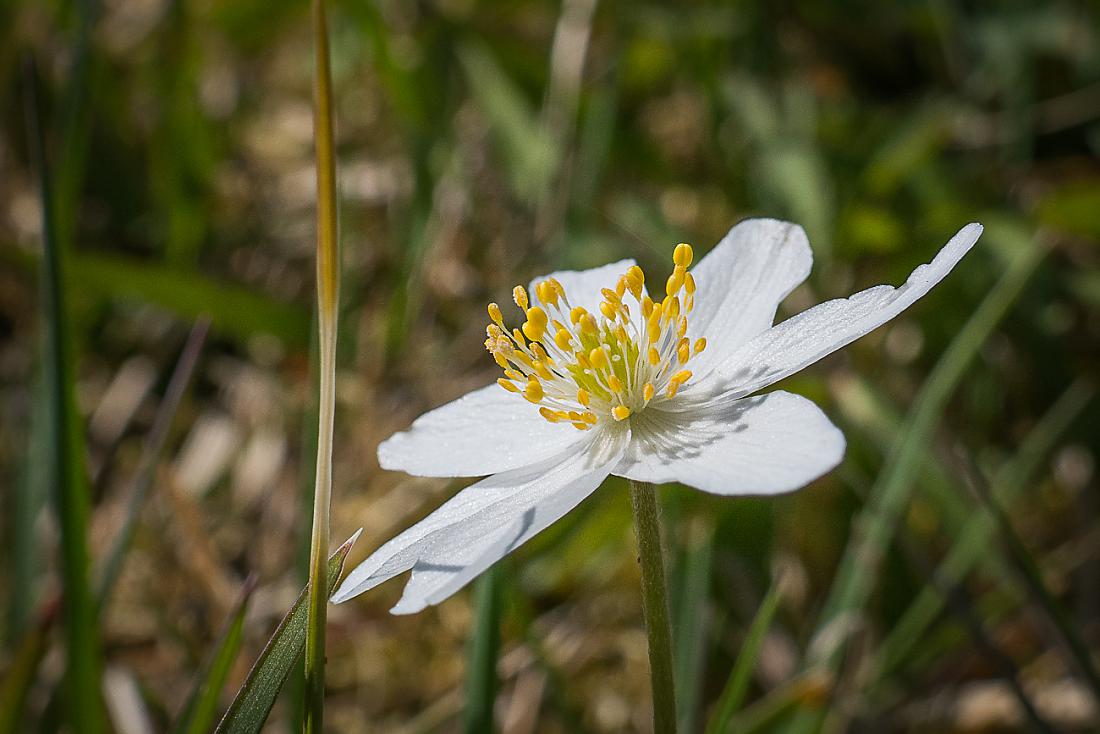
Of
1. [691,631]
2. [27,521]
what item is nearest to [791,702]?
[691,631]

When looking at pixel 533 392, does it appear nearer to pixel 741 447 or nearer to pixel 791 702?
pixel 741 447

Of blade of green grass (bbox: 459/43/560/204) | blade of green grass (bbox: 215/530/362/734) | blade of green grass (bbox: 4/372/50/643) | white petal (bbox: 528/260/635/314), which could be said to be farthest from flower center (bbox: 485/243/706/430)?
blade of green grass (bbox: 459/43/560/204)

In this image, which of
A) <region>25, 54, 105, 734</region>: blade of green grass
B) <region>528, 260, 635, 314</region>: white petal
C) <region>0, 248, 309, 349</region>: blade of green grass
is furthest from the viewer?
→ <region>0, 248, 309, 349</region>: blade of green grass

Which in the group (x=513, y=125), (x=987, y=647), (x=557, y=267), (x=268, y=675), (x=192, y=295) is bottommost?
(x=987, y=647)

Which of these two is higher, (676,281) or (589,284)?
(589,284)

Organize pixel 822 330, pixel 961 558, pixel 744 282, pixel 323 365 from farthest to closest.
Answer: pixel 961 558, pixel 744 282, pixel 822 330, pixel 323 365

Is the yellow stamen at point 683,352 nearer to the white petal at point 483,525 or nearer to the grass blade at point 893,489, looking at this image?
the white petal at point 483,525

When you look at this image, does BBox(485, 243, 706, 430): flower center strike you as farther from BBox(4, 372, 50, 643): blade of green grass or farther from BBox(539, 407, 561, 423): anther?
BBox(4, 372, 50, 643): blade of green grass
